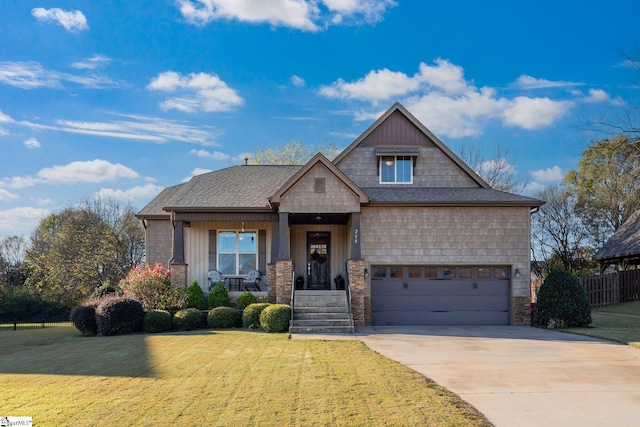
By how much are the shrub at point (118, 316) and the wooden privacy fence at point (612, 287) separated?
22.0 meters

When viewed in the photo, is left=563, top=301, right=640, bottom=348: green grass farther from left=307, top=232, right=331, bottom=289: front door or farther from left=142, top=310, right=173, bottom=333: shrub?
left=142, top=310, right=173, bottom=333: shrub

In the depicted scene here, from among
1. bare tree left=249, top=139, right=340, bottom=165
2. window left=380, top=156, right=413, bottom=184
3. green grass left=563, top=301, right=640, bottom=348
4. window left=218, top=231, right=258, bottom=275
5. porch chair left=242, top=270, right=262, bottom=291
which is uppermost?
bare tree left=249, top=139, right=340, bottom=165

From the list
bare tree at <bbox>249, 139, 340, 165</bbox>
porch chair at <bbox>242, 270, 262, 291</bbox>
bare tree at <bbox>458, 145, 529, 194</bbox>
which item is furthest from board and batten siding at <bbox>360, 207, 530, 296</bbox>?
bare tree at <bbox>249, 139, 340, 165</bbox>

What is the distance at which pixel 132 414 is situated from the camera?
24.7ft

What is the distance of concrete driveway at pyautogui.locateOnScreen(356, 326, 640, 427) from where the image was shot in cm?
789

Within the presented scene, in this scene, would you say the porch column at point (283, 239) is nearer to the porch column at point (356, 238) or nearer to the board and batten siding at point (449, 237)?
the porch column at point (356, 238)

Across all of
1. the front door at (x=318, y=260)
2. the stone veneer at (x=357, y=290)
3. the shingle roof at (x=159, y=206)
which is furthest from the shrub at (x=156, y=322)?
the front door at (x=318, y=260)

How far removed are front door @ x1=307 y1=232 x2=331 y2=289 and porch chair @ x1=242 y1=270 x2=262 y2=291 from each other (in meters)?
2.29

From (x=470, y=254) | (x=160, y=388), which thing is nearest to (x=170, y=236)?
(x=470, y=254)

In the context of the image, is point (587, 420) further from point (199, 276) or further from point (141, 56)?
point (141, 56)

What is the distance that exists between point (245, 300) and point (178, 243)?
3.36m

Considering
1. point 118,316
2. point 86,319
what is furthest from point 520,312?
point 86,319

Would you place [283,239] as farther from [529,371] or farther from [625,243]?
[625,243]

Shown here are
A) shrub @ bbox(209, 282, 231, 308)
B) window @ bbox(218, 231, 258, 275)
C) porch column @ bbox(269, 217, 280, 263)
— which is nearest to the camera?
shrub @ bbox(209, 282, 231, 308)
